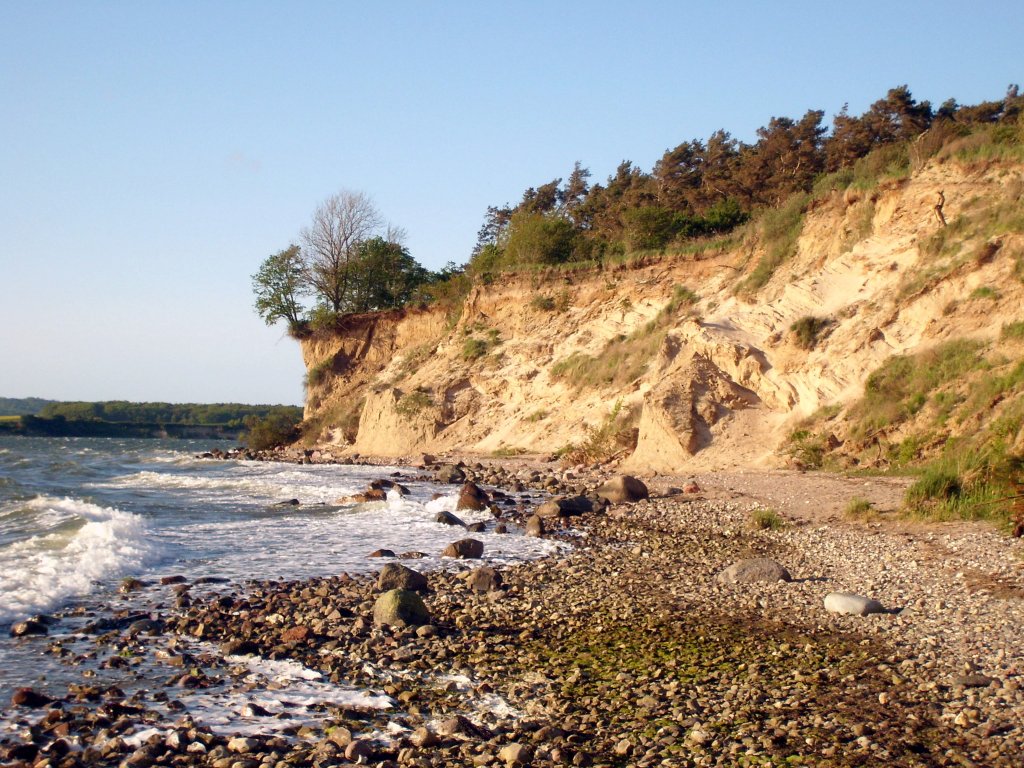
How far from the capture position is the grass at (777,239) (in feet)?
76.9

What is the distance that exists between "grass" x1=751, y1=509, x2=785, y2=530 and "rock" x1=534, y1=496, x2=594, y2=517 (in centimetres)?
341

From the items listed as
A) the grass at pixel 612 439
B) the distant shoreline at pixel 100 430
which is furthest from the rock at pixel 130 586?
the distant shoreline at pixel 100 430

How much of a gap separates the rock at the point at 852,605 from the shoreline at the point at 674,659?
0.42 ft

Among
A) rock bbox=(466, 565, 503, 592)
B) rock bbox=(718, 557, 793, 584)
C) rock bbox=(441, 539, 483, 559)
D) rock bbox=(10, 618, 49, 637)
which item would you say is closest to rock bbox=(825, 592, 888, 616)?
rock bbox=(718, 557, 793, 584)

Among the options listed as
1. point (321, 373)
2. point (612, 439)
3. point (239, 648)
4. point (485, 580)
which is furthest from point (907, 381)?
point (321, 373)

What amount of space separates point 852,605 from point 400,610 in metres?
4.18

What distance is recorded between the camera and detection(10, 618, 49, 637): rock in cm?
770

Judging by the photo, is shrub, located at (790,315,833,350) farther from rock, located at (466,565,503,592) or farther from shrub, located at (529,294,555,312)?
shrub, located at (529,294,555,312)

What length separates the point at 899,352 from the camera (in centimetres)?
1773

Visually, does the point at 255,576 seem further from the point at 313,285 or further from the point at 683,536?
the point at 313,285

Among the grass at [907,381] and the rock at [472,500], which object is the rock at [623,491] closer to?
the rock at [472,500]

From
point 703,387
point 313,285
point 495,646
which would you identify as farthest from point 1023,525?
point 313,285

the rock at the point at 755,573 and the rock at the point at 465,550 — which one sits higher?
the rock at the point at 755,573

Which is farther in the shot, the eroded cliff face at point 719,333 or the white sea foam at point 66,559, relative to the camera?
the eroded cliff face at point 719,333
